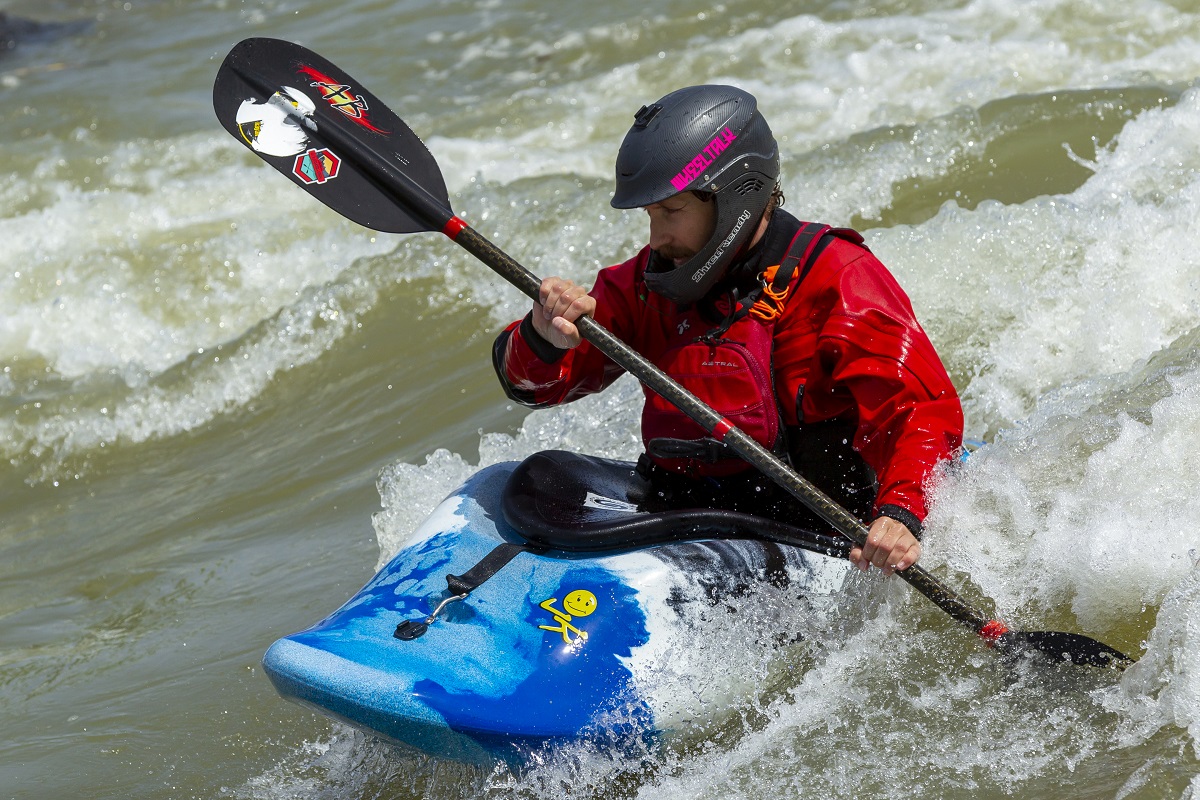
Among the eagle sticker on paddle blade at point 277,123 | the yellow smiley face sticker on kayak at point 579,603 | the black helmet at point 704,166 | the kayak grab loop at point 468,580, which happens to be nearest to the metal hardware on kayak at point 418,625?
the kayak grab loop at point 468,580

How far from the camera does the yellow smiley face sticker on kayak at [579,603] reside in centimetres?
282

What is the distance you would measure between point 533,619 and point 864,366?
910 mm

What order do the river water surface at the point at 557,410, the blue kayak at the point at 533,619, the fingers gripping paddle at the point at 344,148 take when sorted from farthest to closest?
the fingers gripping paddle at the point at 344,148 < the river water surface at the point at 557,410 < the blue kayak at the point at 533,619

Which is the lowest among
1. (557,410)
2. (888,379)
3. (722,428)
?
(557,410)

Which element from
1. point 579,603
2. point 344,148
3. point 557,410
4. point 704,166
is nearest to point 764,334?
point 704,166

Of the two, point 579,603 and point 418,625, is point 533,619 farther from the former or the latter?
point 418,625

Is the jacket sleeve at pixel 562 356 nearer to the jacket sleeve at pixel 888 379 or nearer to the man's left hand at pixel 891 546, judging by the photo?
the jacket sleeve at pixel 888 379

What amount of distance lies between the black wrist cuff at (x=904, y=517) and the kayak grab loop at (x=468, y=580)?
80 centimetres

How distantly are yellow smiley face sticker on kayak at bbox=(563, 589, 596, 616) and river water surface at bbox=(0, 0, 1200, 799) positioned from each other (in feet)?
1.02

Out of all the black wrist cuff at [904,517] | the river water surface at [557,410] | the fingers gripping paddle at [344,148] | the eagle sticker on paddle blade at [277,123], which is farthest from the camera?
the eagle sticker on paddle blade at [277,123]

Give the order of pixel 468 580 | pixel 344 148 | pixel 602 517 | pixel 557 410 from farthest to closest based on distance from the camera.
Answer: pixel 557 410, pixel 344 148, pixel 602 517, pixel 468 580

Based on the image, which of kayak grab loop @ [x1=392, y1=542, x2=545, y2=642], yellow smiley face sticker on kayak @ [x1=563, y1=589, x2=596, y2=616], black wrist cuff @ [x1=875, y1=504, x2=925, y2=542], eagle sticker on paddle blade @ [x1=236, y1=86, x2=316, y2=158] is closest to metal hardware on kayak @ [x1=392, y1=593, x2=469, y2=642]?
kayak grab loop @ [x1=392, y1=542, x2=545, y2=642]

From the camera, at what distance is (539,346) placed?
3.10 metres

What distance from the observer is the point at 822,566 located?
2.99 meters
